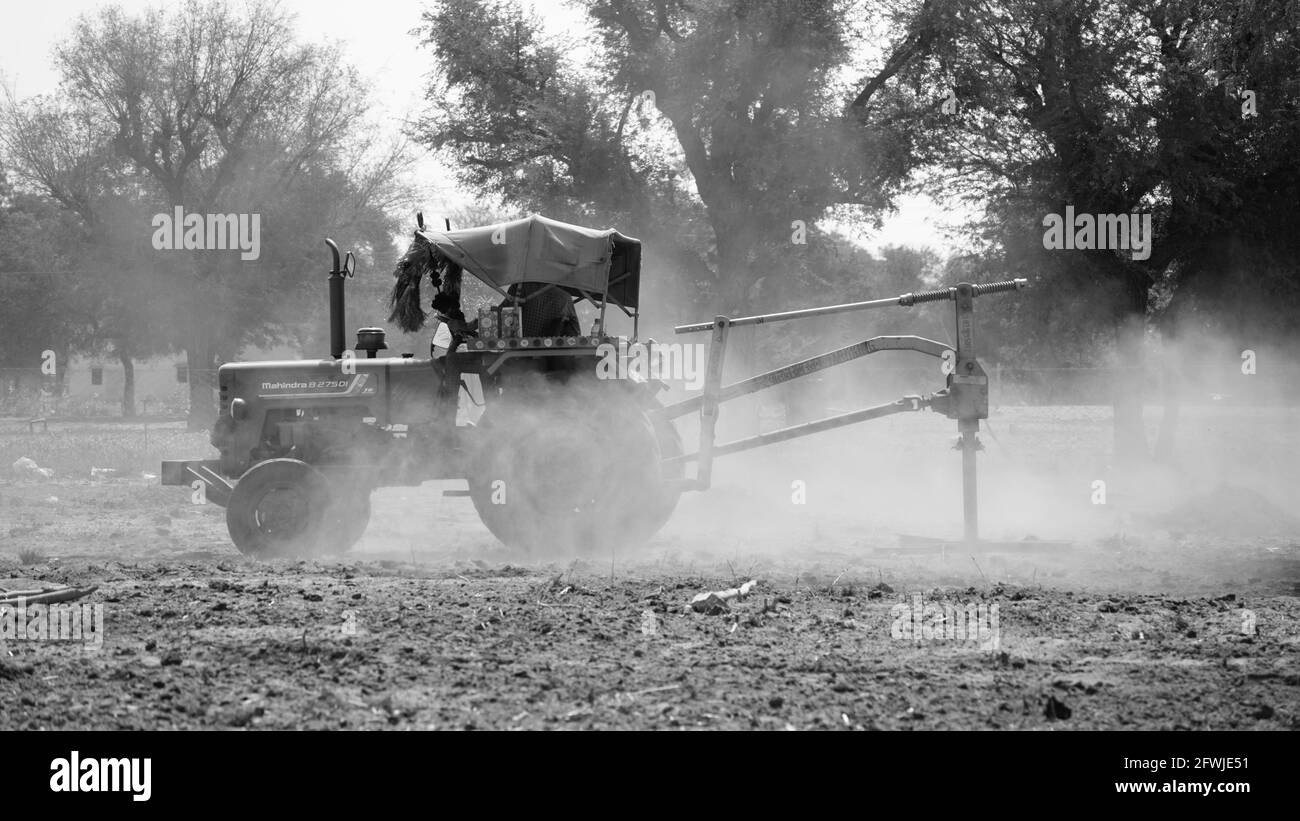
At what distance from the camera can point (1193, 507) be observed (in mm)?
14758

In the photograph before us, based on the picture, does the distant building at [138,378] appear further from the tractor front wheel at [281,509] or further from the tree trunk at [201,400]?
the tractor front wheel at [281,509]

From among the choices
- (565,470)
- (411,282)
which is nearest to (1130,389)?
(565,470)

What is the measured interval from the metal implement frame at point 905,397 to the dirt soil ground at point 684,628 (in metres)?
0.82

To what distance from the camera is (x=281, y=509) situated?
11.0 meters

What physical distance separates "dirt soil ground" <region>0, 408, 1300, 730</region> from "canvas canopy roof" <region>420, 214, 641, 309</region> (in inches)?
91.5

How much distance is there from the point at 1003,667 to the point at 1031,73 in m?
17.4

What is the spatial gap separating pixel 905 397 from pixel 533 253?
10.7 ft

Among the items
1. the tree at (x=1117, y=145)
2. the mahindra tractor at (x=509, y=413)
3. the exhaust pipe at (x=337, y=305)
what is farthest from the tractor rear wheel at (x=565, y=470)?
the tree at (x=1117, y=145)

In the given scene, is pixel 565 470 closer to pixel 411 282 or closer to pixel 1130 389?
pixel 411 282

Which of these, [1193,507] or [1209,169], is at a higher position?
[1209,169]

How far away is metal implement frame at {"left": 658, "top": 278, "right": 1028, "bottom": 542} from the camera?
35.9 feet

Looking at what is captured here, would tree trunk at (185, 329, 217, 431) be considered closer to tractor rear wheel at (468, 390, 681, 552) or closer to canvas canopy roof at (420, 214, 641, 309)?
canvas canopy roof at (420, 214, 641, 309)

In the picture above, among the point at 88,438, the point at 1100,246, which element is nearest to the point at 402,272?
the point at 1100,246
